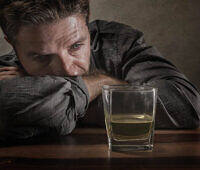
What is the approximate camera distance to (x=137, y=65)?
1153 mm

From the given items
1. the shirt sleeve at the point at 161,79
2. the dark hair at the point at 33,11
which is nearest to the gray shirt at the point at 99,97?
the shirt sleeve at the point at 161,79

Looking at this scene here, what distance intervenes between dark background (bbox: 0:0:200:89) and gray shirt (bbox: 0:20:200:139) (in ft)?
0.21

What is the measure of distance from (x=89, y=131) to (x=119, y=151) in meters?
0.21

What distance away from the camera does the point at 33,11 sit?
1.19 metres

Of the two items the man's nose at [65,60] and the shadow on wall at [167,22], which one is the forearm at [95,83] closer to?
the man's nose at [65,60]

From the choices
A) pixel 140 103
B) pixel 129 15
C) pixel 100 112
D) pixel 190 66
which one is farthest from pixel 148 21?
pixel 140 103

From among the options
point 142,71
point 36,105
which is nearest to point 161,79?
point 142,71

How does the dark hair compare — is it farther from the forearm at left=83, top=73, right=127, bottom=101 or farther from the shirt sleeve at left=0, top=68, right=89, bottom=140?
the shirt sleeve at left=0, top=68, right=89, bottom=140

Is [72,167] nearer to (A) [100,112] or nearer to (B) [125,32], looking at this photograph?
(A) [100,112]

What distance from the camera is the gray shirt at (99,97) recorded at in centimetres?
69

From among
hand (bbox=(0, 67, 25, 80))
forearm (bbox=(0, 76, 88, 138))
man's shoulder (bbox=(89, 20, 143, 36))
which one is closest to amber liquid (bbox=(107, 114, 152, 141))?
forearm (bbox=(0, 76, 88, 138))

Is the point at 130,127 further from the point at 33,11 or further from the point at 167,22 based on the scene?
the point at 167,22

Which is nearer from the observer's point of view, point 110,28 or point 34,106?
point 34,106

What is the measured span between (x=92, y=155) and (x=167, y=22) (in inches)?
36.7
